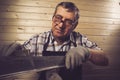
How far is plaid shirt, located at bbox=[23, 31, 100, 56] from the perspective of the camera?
5.38 ft

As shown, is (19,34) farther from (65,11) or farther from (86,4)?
(86,4)

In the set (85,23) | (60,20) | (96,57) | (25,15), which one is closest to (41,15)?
(25,15)

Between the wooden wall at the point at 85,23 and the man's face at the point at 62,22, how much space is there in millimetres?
Result: 158

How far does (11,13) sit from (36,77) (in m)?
0.52

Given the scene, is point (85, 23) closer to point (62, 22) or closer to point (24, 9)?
point (62, 22)

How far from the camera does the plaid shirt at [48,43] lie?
5.38ft

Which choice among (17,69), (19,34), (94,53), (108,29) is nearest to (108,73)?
(108,29)

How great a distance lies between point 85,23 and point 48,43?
A: 1.41 ft

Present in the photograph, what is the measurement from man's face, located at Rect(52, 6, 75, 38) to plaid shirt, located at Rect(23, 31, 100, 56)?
Result: 58 mm

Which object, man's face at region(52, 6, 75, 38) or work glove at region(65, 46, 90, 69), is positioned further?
man's face at region(52, 6, 75, 38)

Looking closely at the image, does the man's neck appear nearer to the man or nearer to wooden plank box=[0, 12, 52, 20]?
the man

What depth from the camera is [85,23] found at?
193cm

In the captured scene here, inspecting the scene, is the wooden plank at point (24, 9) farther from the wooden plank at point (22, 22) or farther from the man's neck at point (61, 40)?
the man's neck at point (61, 40)

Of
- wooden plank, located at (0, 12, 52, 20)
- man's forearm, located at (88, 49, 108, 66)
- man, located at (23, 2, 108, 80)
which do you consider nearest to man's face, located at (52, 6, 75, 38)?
man, located at (23, 2, 108, 80)
